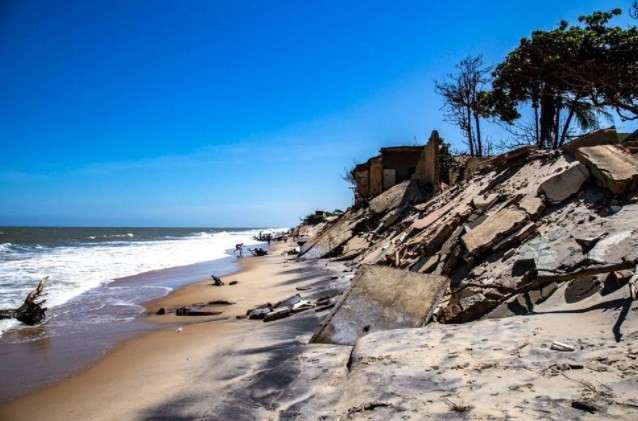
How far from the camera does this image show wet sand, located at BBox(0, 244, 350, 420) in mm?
4129

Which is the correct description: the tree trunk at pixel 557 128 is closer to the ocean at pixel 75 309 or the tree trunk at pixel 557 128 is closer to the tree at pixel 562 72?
the tree at pixel 562 72

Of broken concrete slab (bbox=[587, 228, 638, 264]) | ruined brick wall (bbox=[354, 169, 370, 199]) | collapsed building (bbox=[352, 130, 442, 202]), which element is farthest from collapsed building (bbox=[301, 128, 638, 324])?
ruined brick wall (bbox=[354, 169, 370, 199])

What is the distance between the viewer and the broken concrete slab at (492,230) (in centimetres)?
702

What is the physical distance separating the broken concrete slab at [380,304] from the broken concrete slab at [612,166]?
3341mm

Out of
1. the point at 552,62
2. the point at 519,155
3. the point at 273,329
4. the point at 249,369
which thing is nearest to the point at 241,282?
the point at 273,329

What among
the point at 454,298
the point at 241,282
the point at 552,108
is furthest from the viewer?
the point at 552,108

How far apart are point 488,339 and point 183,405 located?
3.24m

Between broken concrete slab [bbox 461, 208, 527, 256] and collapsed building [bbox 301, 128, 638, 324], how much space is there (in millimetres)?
18

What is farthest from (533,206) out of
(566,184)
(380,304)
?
(380,304)

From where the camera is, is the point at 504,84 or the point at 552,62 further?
the point at 504,84

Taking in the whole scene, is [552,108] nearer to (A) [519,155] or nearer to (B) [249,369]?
(A) [519,155]

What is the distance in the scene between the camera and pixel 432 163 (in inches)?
676

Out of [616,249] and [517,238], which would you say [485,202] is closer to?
[517,238]

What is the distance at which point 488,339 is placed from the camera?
407 cm
